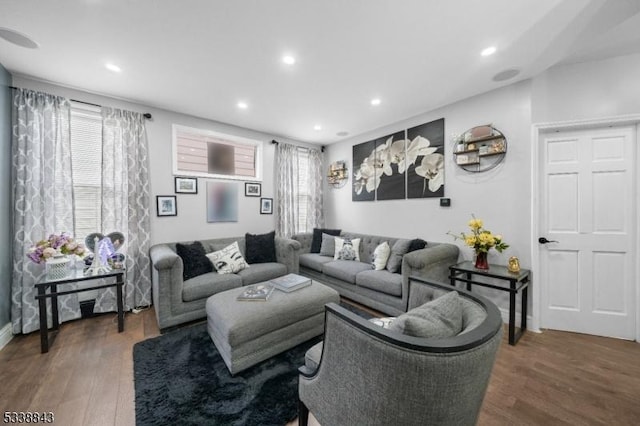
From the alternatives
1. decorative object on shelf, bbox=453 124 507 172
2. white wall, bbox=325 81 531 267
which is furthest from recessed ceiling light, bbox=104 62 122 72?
decorative object on shelf, bbox=453 124 507 172

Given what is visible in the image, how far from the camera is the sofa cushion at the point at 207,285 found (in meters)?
2.66

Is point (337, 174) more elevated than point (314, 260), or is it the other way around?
point (337, 174)

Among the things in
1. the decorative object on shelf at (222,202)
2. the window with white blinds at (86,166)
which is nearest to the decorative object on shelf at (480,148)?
the decorative object on shelf at (222,202)

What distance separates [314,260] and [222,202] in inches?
68.4

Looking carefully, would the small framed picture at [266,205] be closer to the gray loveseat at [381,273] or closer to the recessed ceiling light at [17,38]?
the gray loveseat at [381,273]

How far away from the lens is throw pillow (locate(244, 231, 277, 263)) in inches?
142

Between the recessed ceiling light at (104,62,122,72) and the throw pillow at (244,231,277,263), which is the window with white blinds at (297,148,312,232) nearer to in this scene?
the throw pillow at (244,231,277,263)

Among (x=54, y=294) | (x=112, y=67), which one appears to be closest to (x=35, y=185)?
(x=54, y=294)

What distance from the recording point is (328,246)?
418cm

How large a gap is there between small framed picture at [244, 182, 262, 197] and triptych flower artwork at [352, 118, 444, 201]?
1.74m

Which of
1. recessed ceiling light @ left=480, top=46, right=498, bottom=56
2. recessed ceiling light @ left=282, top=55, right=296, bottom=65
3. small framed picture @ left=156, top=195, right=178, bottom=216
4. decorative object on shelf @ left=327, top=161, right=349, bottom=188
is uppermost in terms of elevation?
recessed ceiling light @ left=282, top=55, right=296, bottom=65

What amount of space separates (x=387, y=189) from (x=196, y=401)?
136 inches

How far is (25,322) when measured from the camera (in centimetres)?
246

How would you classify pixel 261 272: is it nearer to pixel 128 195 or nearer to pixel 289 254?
pixel 289 254
